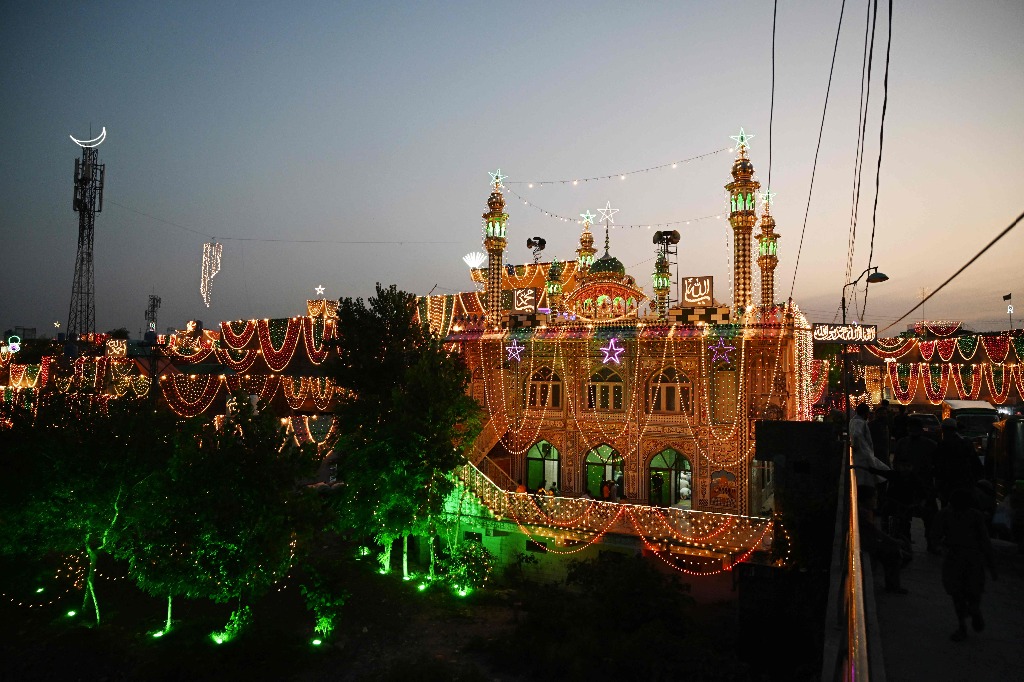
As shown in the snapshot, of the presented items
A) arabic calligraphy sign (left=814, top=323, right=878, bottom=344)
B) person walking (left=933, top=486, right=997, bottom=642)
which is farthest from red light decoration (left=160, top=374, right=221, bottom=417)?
person walking (left=933, top=486, right=997, bottom=642)

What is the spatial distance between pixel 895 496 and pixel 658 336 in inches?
541

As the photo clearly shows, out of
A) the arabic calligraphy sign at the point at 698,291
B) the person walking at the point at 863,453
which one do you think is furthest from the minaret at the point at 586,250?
the person walking at the point at 863,453

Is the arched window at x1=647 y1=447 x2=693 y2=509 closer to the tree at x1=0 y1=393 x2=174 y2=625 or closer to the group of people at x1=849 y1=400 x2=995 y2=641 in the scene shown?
the group of people at x1=849 y1=400 x2=995 y2=641

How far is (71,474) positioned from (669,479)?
Result: 62.8 ft

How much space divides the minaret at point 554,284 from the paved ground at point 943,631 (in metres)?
19.5

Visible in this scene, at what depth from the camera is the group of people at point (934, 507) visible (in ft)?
21.2

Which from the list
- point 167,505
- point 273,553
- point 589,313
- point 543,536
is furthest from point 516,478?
point 167,505

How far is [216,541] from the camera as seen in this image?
52.9ft

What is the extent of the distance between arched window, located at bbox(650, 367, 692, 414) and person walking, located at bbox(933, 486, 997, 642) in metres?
16.0

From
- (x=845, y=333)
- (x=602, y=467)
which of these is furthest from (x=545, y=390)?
(x=845, y=333)

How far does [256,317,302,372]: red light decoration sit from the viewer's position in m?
28.7

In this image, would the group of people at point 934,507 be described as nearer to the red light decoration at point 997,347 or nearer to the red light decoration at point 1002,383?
the red light decoration at point 997,347

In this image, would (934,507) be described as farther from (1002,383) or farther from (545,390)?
(1002,383)

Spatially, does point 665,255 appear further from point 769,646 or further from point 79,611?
point 79,611
